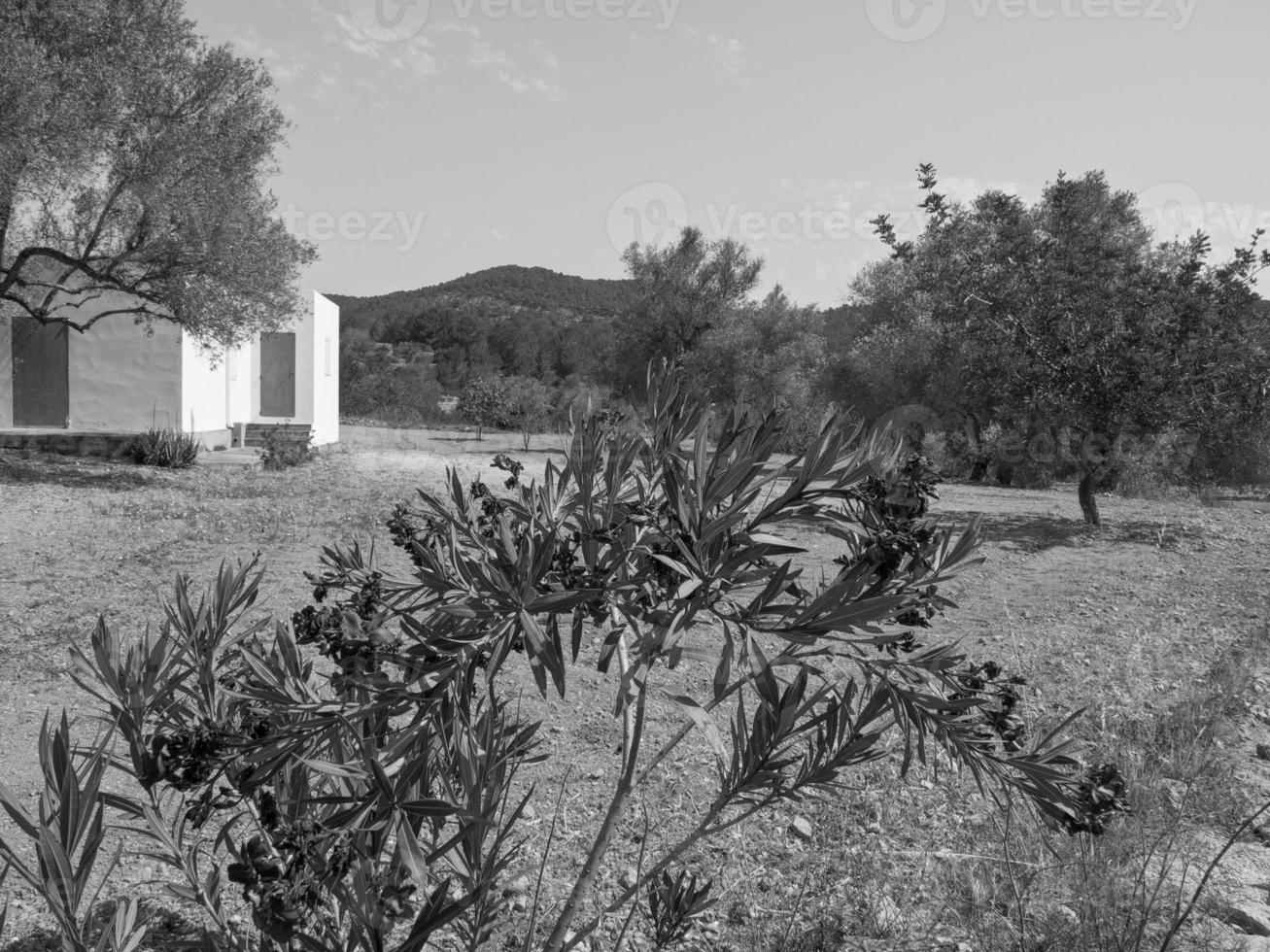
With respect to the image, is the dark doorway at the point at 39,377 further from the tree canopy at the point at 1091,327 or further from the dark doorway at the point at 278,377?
the tree canopy at the point at 1091,327

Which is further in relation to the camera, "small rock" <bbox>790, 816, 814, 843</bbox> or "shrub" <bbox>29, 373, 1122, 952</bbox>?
"small rock" <bbox>790, 816, 814, 843</bbox>

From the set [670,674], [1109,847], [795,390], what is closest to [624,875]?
[1109,847]

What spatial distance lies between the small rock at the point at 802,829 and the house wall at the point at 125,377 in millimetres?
14990

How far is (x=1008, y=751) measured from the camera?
1398 mm

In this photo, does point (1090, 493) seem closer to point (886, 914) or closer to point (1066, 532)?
point (1066, 532)

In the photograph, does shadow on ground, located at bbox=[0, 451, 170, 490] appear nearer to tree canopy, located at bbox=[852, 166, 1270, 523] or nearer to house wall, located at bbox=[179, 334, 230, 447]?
house wall, located at bbox=[179, 334, 230, 447]

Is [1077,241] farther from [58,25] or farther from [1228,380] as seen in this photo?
[58,25]

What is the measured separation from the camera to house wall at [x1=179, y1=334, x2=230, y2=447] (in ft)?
50.2

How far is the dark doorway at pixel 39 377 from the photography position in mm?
15422

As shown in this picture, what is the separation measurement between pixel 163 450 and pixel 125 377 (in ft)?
8.05

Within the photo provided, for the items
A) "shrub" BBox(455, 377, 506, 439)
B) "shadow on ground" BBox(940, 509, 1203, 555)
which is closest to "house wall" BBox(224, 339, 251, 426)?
"shrub" BBox(455, 377, 506, 439)

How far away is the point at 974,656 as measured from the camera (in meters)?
4.94

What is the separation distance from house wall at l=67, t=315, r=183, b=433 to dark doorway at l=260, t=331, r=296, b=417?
5.72 meters

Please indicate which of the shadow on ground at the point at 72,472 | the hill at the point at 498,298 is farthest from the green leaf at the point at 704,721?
the hill at the point at 498,298
